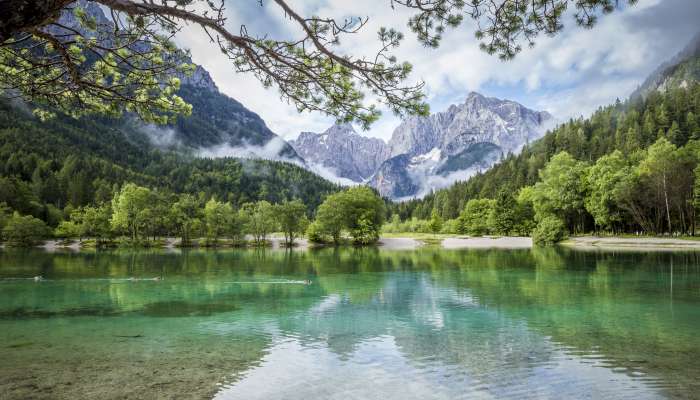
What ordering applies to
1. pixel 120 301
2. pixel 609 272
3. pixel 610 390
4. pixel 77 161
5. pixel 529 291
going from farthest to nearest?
Result: 1. pixel 77 161
2. pixel 609 272
3. pixel 529 291
4. pixel 120 301
5. pixel 610 390

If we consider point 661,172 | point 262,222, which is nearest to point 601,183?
point 661,172

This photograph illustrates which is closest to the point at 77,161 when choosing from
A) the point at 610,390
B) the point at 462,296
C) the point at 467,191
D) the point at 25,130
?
the point at 25,130

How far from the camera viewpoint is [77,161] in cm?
14675

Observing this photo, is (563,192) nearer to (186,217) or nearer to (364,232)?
(364,232)

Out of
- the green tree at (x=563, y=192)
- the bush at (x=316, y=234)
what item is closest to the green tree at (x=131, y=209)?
the bush at (x=316, y=234)

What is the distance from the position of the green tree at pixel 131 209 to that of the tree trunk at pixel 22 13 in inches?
3808

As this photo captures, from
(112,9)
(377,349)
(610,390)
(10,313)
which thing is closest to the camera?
(112,9)

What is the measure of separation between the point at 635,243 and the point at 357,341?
68137mm

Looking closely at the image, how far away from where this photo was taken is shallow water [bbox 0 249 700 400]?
985 centimetres

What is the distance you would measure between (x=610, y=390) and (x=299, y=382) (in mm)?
7161

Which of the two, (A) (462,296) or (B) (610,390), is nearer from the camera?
(B) (610,390)

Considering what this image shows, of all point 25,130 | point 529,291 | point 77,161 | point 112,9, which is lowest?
point 529,291

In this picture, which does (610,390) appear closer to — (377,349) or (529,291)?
(377,349)

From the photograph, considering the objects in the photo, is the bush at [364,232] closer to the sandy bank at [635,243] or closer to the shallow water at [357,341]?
the sandy bank at [635,243]
